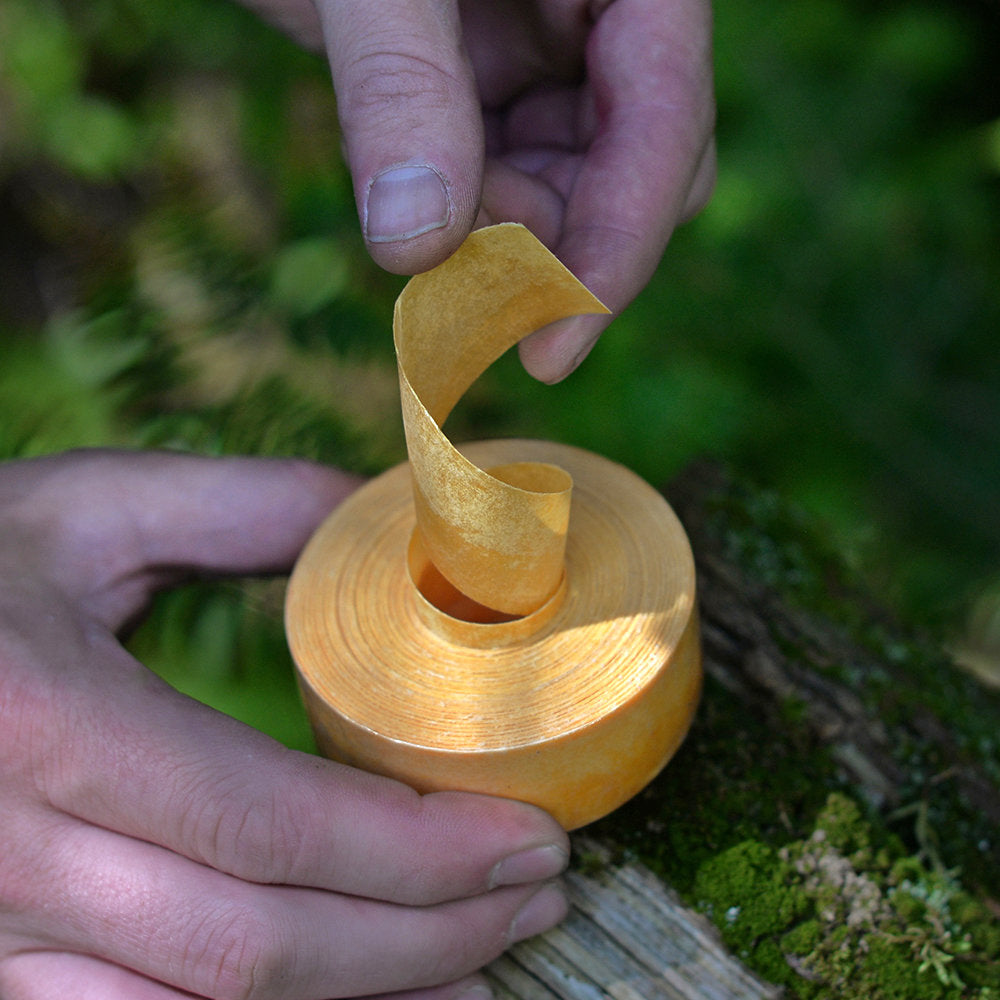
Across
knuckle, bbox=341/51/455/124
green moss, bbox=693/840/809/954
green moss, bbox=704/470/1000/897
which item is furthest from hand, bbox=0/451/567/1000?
knuckle, bbox=341/51/455/124

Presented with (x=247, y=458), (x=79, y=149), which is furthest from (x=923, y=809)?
(x=79, y=149)

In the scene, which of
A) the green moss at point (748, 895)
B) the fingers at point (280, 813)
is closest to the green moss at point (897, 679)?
the green moss at point (748, 895)

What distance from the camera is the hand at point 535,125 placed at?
5.21 ft

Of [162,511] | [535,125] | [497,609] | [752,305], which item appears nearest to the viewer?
[497,609]

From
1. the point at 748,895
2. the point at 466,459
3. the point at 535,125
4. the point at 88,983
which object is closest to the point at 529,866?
the point at 748,895

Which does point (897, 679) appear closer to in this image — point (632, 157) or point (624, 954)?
point (624, 954)

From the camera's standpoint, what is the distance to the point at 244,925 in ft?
5.20

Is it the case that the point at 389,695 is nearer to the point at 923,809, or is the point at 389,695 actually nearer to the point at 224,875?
the point at 224,875

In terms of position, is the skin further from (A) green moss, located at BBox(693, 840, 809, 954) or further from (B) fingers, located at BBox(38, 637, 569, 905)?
(A) green moss, located at BBox(693, 840, 809, 954)

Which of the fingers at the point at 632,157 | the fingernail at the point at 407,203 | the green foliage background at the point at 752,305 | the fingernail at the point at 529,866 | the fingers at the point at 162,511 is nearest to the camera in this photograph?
the fingernail at the point at 407,203

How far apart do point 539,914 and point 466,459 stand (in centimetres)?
88

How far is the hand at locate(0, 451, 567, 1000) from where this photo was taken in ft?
5.26

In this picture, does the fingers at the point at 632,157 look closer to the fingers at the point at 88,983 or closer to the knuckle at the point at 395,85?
the knuckle at the point at 395,85

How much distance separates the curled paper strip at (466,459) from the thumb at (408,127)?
0.07 meters
